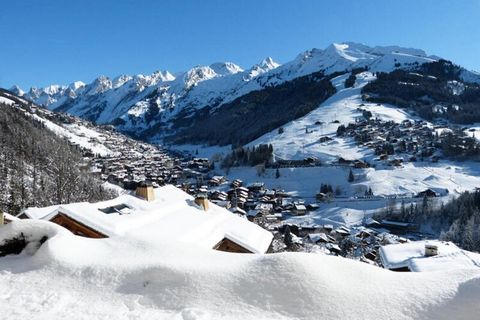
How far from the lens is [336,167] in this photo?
12875 centimetres

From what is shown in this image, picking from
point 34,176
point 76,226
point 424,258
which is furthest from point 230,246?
point 34,176

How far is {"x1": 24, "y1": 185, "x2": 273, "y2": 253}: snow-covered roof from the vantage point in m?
18.4

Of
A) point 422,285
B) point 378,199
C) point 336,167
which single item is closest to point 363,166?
point 336,167

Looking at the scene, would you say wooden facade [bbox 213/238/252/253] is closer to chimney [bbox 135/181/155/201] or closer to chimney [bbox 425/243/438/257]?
chimney [bbox 135/181/155/201]

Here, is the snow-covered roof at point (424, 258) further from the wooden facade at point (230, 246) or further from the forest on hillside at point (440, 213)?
the forest on hillside at point (440, 213)

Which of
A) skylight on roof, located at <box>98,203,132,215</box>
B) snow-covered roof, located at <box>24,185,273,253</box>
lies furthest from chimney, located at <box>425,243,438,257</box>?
skylight on roof, located at <box>98,203,132,215</box>

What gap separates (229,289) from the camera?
8266mm

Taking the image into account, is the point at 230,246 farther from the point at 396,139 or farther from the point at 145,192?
the point at 396,139

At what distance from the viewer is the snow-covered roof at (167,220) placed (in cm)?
1836

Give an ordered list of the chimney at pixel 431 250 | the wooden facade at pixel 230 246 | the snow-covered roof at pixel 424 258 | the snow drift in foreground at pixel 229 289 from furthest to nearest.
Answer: the chimney at pixel 431 250
the snow-covered roof at pixel 424 258
the wooden facade at pixel 230 246
the snow drift in foreground at pixel 229 289

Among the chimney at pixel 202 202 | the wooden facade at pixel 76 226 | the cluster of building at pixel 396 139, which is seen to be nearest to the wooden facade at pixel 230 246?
the chimney at pixel 202 202

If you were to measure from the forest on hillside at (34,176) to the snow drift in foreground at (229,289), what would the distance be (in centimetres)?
4990

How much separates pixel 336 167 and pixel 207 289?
12414 centimetres

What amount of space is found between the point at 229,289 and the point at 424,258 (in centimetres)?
1935
